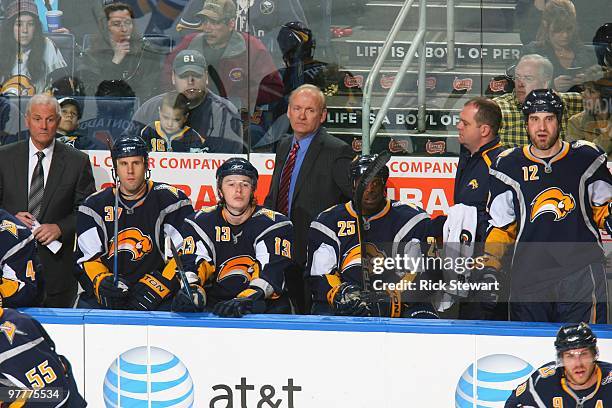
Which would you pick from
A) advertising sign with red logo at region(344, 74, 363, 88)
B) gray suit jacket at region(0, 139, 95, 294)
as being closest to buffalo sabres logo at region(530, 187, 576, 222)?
advertising sign with red logo at region(344, 74, 363, 88)

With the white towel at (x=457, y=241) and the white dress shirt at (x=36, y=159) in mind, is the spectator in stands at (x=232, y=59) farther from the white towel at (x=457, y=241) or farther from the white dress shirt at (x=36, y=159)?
the white towel at (x=457, y=241)

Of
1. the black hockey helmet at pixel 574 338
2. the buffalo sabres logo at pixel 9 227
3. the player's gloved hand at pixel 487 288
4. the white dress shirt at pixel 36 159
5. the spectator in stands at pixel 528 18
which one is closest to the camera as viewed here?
the black hockey helmet at pixel 574 338

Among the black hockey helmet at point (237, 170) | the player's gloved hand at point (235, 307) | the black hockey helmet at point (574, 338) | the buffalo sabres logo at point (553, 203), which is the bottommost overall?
the black hockey helmet at point (574, 338)

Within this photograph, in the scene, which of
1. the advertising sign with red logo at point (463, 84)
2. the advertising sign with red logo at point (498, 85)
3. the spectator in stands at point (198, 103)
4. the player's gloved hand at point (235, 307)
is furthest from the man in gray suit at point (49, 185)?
the advertising sign with red logo at point (498, 85)

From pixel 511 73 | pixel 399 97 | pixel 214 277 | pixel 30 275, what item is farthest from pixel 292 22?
pixel 30 275

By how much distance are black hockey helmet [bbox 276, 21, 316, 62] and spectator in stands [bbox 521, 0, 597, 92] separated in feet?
3.87

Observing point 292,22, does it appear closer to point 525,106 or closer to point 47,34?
point 47,34

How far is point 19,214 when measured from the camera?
20.9 feet

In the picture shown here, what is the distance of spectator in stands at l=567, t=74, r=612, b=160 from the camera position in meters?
6.48

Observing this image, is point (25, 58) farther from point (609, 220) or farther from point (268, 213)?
point (609, 220)

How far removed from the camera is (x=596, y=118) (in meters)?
6.53

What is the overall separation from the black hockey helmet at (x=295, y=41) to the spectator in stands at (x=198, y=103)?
44 centimetres

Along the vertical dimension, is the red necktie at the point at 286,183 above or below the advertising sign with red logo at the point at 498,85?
below

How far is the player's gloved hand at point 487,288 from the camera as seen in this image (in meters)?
5.37
